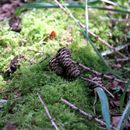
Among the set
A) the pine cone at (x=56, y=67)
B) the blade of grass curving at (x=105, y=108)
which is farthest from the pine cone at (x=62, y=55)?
the blade of grass curving at (x=105, y=108)

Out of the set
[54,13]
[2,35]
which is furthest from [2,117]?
[54,13]

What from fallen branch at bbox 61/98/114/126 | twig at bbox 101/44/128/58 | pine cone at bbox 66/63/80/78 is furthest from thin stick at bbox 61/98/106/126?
twig at bbox 101/44/128/58

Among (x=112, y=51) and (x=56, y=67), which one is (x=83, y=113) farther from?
(x=112, y=51)

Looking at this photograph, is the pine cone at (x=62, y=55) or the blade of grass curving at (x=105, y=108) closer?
the blade of grass curving at (x=105, y=108)

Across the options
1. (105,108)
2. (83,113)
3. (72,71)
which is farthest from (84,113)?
(72,71)

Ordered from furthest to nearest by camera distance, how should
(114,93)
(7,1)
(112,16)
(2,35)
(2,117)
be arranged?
(7,1) → (112,16) → (2,35) → (114,93) → (2,117)

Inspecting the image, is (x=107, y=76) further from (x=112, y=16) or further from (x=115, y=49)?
(x=112, y=16)

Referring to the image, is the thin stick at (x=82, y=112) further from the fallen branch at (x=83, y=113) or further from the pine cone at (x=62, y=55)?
the pine cone at (x=62, y=55)

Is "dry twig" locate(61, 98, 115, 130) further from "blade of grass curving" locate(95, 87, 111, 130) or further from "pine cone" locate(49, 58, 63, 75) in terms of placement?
"pine cone" locate(49, 58, 63, 75)
